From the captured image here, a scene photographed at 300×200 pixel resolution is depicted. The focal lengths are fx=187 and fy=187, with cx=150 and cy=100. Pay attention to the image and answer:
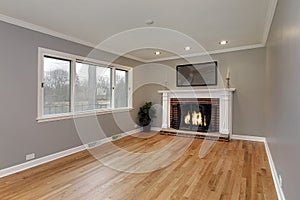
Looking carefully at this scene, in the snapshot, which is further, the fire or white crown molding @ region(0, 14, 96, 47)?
the fire

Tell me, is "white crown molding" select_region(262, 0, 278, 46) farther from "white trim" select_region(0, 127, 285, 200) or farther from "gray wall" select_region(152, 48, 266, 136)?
"white trim" select_region(0, 127, 285, 200)

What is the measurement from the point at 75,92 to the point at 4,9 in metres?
1.90

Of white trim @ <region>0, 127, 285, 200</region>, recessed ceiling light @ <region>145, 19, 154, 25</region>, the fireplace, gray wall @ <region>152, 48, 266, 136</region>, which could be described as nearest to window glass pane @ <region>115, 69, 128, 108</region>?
white trim @ <region>0, 127, 285, 200</region>

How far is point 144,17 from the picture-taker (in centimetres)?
298

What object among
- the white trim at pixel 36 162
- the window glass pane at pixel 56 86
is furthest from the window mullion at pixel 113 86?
the white trim at pixel 36 162

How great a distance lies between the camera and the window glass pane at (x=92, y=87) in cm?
424

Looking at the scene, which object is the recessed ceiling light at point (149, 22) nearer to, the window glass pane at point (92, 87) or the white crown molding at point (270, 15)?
the white crown molding at point (270, 15)

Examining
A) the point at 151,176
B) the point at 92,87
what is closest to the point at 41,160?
the point at 92,87

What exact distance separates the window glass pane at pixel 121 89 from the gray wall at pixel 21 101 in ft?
6.17

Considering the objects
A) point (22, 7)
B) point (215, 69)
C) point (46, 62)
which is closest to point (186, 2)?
point (22, 7)

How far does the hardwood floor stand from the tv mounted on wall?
2.02 m

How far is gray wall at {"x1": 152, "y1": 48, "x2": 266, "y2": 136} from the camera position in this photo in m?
4.70

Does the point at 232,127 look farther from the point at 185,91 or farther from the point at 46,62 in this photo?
the point at 46,62

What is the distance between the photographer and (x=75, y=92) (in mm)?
4129
